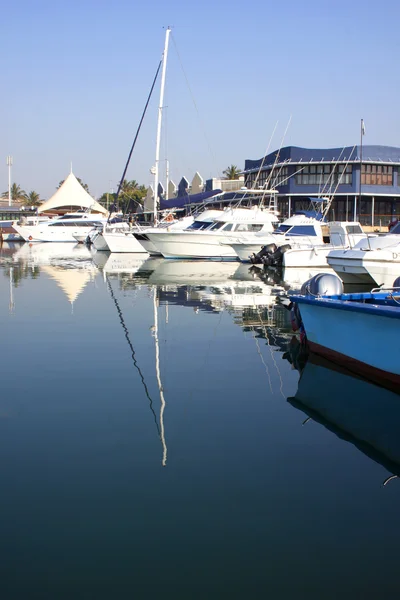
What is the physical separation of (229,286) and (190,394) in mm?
14992

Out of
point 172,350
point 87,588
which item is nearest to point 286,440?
point 87,588

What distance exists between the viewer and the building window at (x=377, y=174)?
196ft

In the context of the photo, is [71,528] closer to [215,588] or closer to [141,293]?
[215,588]

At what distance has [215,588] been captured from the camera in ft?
15.6

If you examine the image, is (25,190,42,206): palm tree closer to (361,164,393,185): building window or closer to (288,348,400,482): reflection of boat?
(361,164,393,185): building window

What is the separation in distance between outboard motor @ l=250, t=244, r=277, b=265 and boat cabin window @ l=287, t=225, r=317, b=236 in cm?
280

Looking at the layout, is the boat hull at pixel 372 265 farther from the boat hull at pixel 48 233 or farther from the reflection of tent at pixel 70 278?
the boat hull at pixel 48 233

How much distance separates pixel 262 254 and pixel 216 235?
356 cm

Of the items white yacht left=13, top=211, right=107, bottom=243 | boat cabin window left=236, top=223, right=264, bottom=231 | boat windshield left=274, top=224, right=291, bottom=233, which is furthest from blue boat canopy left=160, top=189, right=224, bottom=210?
white yacht left=13, top=211, right=107, bottom=243

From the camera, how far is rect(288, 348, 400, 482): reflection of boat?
25.9 ft

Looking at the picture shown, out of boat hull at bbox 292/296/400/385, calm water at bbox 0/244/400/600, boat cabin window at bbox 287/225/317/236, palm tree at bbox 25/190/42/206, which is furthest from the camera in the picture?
palm tree at bbox 25/190/42/206

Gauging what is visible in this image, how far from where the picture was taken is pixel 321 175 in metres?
60.6

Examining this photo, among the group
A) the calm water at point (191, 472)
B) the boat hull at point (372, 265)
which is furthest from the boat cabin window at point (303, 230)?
the calm water at point (191, 472)

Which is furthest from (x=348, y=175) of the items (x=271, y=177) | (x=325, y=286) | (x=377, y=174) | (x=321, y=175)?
(x=325, y=286)
